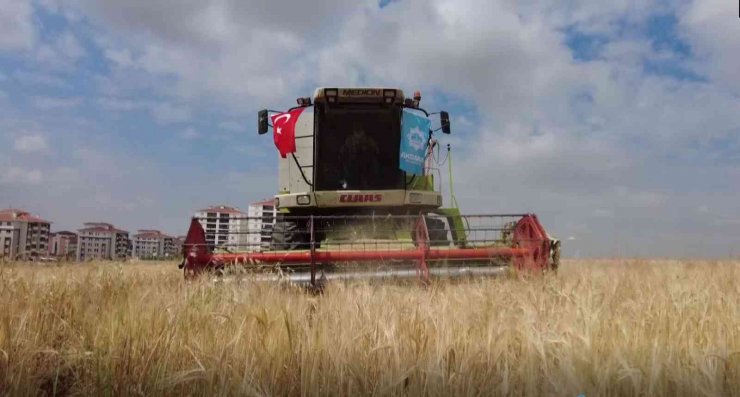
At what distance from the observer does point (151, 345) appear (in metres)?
2.16

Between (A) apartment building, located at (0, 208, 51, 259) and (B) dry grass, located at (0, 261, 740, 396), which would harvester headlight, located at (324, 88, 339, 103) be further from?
(B) dry grass, located at (0, 261, 740, 396)

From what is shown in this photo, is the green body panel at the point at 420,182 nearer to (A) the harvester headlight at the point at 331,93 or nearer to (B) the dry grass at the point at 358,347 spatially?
(A) the harvester headlight at the point at 331,93

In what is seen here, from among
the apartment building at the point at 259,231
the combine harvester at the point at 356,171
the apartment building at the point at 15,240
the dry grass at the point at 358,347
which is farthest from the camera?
the combine harvester at the point at 356,171

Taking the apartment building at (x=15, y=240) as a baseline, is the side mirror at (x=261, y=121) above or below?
above

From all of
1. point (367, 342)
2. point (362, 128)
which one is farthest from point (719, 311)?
point (362, 128)

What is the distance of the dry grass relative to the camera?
1.83 meters

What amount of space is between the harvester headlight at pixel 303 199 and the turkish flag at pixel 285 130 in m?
0.72

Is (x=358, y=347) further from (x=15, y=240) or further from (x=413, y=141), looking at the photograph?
(x=413, y=141)

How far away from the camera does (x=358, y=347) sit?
2154 millimetres

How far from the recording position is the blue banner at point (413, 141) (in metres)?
7.36

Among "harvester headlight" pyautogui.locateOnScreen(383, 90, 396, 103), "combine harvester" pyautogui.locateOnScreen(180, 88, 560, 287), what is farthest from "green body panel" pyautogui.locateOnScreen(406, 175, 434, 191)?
"harvester headlight" pyautogui.locateOnScreen(383, 90, 396, 103)

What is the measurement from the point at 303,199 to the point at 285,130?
104 cm

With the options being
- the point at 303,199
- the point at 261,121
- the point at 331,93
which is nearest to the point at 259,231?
the point at 303,199

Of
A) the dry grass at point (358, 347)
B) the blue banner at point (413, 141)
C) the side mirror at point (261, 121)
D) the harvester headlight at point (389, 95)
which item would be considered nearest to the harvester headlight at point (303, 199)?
the side mirror at point (261, 121)
